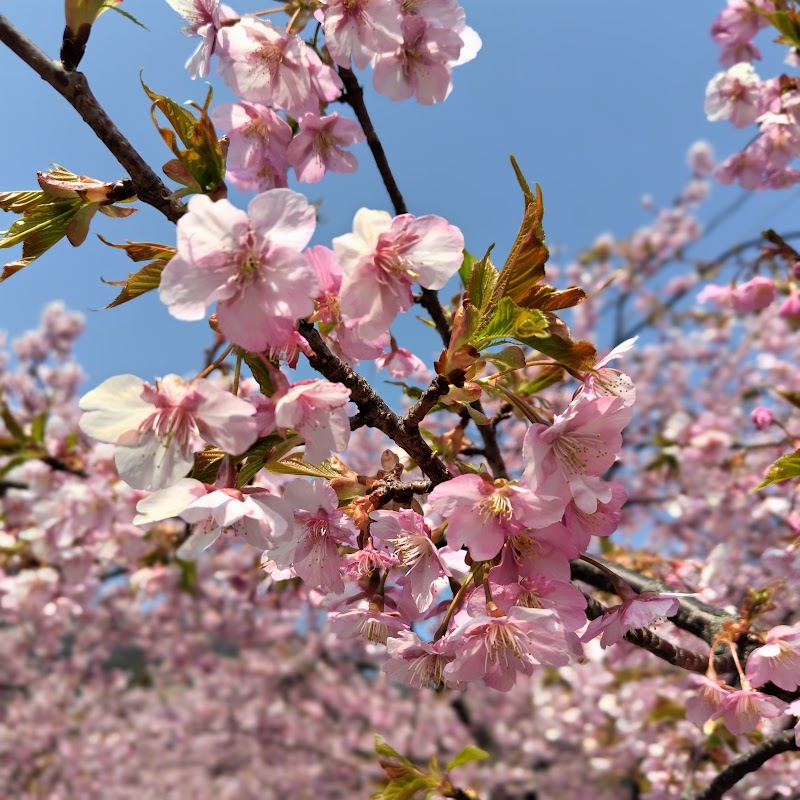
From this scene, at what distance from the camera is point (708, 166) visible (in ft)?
34.1

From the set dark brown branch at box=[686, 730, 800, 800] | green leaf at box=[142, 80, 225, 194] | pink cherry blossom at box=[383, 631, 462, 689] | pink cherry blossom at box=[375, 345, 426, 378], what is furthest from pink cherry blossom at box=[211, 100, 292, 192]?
dark brown branch at box=[686, 730, 800, 800]

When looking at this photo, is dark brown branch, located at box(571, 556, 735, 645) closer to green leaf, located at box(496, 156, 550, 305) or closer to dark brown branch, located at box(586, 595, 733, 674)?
dark brown branch, located at box(586, 595, 733, 674)

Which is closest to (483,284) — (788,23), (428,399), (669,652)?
(428,399)

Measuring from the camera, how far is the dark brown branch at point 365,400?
3.03ft

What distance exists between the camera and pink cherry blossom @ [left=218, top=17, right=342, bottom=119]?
1.27 m

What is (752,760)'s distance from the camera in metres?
1.43

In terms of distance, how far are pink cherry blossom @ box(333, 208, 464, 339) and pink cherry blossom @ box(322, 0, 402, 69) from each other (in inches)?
23.2

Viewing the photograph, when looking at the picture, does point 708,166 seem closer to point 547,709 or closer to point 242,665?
point 547,709

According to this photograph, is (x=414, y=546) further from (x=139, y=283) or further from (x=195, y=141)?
(x=195, y=141)

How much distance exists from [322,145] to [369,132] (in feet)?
0.57

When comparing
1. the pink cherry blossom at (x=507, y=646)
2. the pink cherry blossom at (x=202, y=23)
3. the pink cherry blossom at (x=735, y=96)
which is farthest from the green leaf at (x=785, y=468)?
the pink cherry blossom at (x=735, y=96)

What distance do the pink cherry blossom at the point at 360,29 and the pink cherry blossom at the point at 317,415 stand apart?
2.68ft

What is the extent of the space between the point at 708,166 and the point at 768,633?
11.1 m

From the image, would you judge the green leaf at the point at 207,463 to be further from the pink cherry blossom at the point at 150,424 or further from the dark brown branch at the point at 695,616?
the dark brown branch at the point at 695,616
